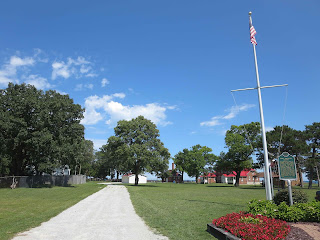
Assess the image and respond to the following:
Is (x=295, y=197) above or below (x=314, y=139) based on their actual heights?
below

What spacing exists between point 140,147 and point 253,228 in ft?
133

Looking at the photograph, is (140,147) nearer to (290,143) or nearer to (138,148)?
(138,148)

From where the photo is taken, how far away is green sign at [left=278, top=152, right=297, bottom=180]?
9953mm

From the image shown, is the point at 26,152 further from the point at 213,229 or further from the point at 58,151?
the point at 213,229

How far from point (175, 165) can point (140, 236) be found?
339 ft

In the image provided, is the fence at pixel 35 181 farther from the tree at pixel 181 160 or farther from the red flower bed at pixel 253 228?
the tree at pixel 181 160

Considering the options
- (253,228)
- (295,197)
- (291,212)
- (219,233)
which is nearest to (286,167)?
(295,197)

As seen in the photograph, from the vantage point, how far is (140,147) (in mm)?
46312

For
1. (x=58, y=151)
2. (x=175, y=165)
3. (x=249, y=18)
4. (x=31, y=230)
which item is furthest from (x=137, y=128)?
(x=175, y=165)

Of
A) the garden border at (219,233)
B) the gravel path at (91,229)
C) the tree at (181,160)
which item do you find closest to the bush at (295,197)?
the garden border at (219,233)

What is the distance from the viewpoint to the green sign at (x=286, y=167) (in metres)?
9.95

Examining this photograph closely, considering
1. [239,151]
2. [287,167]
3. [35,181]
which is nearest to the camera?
[287,167]

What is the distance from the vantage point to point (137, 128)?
165 feet

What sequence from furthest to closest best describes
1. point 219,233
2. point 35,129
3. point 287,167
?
1. point 35,129
2. point 287,167
3. point 219,233
